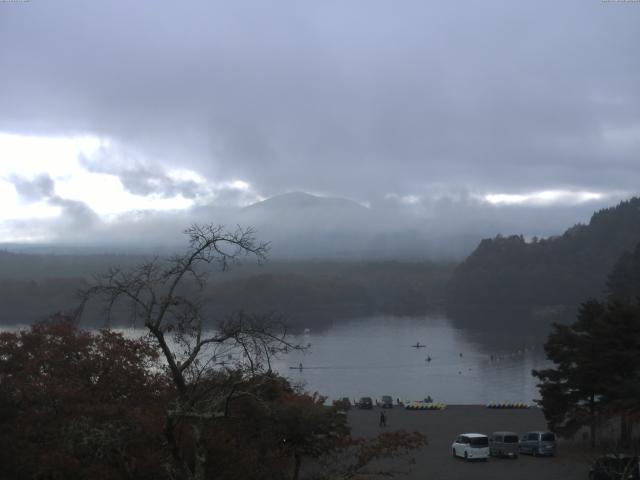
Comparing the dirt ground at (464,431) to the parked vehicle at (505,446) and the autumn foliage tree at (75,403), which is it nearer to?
the parked vehicle at (505,446)

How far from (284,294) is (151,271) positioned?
2045 inches

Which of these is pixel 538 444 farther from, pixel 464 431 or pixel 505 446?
pixel 464 431

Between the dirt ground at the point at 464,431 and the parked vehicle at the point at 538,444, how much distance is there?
10 centimetres

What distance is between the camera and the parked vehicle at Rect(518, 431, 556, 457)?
974 cm

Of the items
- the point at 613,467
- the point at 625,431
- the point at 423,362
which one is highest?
the point at 613,467

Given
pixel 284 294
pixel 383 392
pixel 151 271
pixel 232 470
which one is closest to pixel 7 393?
pixel 232 470

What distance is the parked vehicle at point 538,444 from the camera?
974 cm

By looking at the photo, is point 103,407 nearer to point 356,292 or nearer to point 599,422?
point 599,422

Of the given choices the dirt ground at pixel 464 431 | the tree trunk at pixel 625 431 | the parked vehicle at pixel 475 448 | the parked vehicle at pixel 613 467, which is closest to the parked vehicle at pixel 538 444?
the dirt ground at pixel 464 431

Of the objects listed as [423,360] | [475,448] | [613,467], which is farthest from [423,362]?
[613,467]

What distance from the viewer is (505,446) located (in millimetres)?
9719

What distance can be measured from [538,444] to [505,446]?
0.46 meters

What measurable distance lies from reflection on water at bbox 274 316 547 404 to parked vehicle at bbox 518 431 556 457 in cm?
620

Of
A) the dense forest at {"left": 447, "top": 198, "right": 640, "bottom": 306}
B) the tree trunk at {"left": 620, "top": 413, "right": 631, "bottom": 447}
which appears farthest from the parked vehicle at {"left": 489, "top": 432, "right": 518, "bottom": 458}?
the dense forest at {"left": 447, "top": 198, "right": 640, "bottom": 306}
